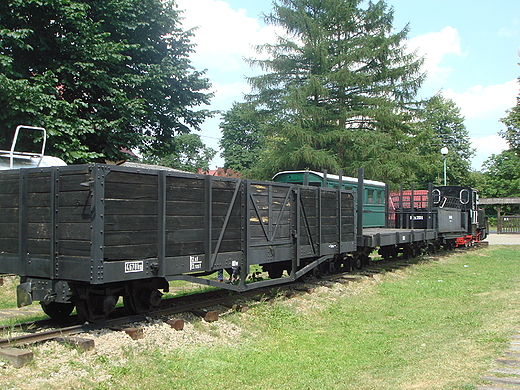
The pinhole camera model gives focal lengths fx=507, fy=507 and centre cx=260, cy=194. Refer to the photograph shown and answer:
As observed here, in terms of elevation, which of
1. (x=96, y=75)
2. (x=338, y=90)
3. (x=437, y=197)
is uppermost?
(x=338, y=90)

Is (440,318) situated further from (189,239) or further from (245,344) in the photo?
(189,239)

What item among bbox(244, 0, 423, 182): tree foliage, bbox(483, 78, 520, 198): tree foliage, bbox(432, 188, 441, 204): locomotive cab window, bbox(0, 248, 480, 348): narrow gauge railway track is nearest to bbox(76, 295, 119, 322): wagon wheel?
bbox(0, 248, 480, 348): narrow gauge railway track

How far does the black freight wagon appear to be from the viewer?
6566 millimetres

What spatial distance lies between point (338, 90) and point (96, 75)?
16.8m

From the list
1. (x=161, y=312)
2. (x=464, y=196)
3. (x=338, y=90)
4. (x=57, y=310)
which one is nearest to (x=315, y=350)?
(x=161, y=312)

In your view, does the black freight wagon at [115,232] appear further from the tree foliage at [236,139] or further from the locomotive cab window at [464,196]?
the tree foliage at [236,139]

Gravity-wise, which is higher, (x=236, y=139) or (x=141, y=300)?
(x=236, y=139)

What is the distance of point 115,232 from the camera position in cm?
666

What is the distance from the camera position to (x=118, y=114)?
17172 mm

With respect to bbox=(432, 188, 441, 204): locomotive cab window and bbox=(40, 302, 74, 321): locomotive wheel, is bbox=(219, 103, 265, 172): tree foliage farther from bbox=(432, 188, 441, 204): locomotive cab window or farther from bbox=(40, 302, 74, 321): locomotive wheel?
bbox=(40, 302, 74, 321): locomotive wheel

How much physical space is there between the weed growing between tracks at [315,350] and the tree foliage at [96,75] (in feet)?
29.2

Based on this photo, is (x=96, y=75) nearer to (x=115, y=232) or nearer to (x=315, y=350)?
(x=115, y=232)

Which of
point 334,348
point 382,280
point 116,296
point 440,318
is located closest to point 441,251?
point 382,280

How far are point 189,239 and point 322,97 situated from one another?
22764 millimetres
